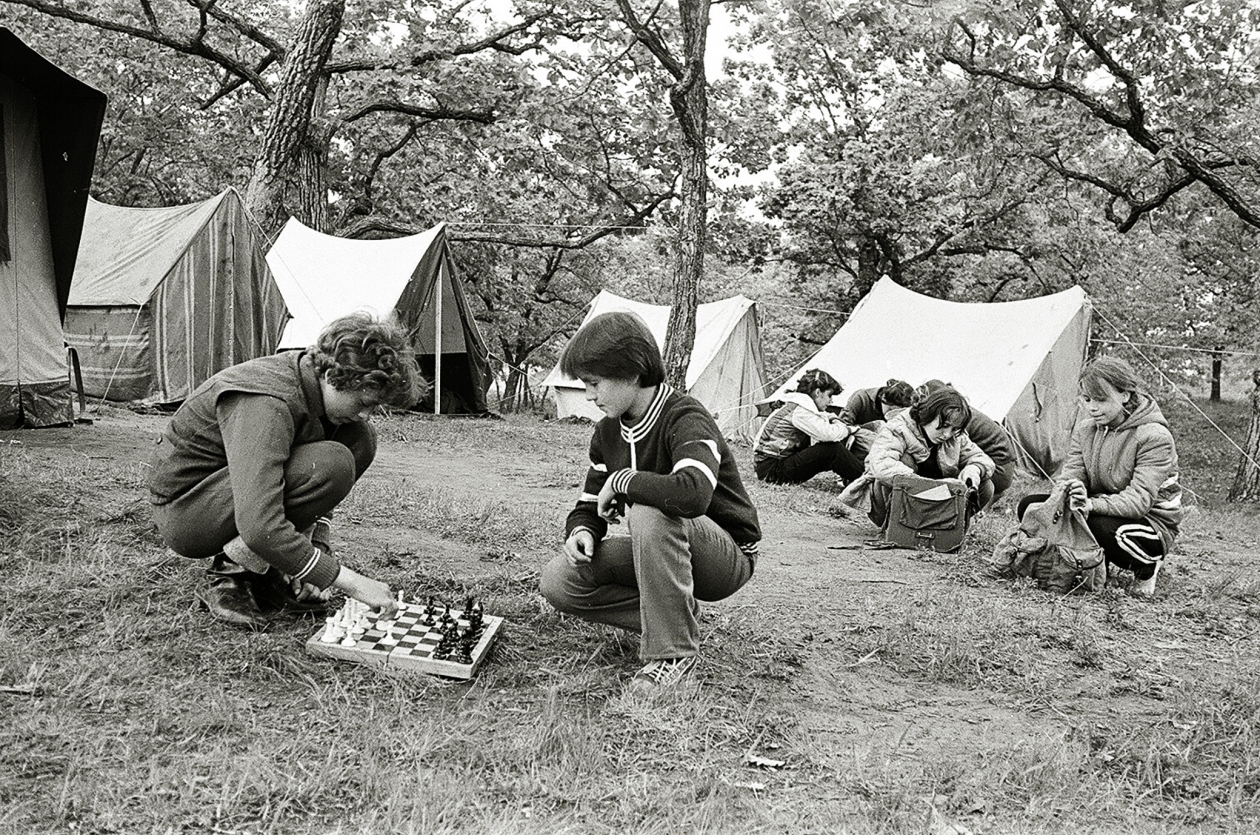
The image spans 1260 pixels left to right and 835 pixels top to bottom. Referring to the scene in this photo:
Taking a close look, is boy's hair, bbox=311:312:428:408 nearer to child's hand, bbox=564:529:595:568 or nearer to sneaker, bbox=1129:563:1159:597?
child's hand, bbox=564:529:595:568

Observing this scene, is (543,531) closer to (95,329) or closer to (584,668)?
(584,668)

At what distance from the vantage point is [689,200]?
30.5 feet

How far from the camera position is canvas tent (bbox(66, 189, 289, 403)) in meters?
10.2

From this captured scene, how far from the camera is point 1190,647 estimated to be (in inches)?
142

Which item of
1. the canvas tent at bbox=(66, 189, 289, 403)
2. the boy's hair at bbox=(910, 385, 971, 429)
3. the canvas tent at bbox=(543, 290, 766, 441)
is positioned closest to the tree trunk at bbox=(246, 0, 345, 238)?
the canvas tent at bbox=(66, 189, 289, 403)

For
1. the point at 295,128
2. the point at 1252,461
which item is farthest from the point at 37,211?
the point at 1252,461

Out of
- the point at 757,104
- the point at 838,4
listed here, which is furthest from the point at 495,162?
the point at 838,4

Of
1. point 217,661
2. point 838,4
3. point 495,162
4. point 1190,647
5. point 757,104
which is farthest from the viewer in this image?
point 757,104

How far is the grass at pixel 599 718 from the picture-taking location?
193 cm

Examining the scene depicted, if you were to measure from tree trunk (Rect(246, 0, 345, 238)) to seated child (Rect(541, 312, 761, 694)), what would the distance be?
8.46m

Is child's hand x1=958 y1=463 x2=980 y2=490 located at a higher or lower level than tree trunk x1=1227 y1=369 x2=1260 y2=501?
higher

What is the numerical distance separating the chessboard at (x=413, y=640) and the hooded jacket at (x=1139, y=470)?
304 cm

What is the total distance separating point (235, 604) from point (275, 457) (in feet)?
2.15

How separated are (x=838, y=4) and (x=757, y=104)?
361 inches
